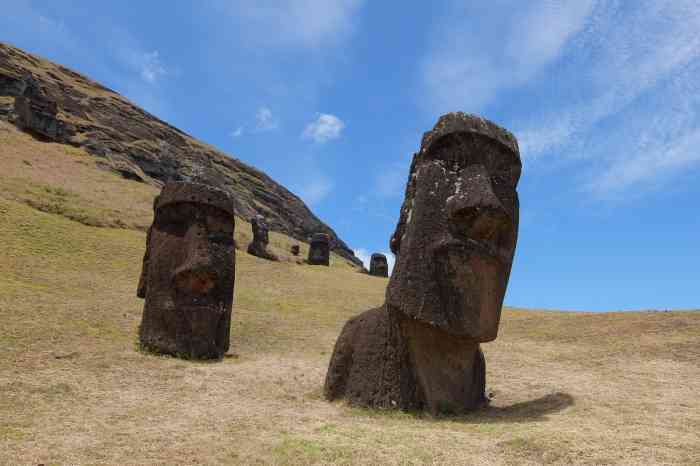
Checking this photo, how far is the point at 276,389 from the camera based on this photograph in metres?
10.5

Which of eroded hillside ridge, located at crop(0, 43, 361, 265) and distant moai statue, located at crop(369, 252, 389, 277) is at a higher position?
eroded hillside ridge, located at crop(0, 43, 361, 265)

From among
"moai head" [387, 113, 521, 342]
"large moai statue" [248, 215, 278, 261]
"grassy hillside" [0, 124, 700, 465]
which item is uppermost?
"large moai statue" [248, 215, 278, 261]

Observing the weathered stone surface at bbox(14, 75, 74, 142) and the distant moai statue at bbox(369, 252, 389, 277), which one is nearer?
the distant moai statue at bbox(369, 252, 389, 277)

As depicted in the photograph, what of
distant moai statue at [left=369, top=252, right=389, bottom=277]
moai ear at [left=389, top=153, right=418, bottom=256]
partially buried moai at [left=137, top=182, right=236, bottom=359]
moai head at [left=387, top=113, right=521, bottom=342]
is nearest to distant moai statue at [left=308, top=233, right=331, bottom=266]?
distant moai statue at [left=369, top=252, right=389, bottom=277]

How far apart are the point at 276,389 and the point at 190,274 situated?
3.80 meters

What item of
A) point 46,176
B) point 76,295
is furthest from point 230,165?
point 76,295

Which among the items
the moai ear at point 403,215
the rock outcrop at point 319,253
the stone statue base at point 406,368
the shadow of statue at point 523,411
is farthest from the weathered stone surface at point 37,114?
the shadow of statue at point 523,411

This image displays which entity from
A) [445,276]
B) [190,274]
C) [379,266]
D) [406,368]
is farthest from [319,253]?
[445,276]

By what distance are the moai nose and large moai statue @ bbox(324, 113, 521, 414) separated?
0.04 ft

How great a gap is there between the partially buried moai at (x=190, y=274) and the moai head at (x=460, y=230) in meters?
6.05

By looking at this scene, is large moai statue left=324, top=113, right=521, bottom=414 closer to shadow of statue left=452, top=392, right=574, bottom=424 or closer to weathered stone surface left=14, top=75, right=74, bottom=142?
shadow of statue left=452, top=392, right=574, bottom=424

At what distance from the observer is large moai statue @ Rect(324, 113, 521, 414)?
26.6 ft

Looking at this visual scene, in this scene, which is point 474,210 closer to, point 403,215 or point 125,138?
point 403,215

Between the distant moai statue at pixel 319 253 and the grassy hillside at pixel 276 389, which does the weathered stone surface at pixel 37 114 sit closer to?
the distant moai statue at pixel 319 253
